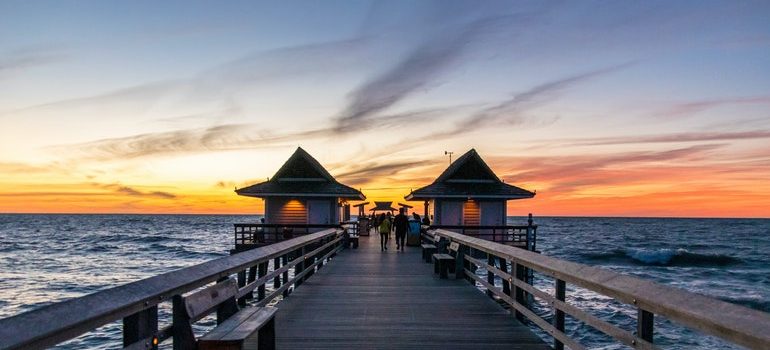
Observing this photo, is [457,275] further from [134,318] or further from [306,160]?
[306,160]

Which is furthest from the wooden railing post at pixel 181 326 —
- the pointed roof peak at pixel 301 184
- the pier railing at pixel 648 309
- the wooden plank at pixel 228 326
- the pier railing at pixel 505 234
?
the pointed roof peak at pixel 301 184

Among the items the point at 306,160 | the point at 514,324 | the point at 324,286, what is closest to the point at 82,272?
the point at 306,160

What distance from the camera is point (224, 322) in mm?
5363

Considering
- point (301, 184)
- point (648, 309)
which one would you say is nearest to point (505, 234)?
point (301, 184)

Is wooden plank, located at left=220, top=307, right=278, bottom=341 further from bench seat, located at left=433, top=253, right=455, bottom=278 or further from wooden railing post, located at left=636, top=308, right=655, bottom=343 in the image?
bench seat, located at left=433, top=253, right=455, bottom=278

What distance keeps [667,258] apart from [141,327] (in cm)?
6449

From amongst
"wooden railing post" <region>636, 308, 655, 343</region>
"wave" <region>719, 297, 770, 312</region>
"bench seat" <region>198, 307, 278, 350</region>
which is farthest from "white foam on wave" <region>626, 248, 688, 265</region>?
"wooden railing post" <region>636, 308, 655, 343</region>

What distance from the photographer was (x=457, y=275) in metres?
13.8

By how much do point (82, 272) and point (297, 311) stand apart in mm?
37465

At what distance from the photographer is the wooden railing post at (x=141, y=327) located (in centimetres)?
411

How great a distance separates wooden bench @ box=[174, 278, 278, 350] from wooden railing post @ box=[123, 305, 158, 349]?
0.33 metres

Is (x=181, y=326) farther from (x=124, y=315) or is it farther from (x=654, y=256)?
(x=654, y=256)

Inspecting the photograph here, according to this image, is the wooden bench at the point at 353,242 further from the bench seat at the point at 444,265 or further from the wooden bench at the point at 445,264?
the bench seat at the point at 444,265

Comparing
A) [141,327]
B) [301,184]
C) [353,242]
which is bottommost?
[353,242]
